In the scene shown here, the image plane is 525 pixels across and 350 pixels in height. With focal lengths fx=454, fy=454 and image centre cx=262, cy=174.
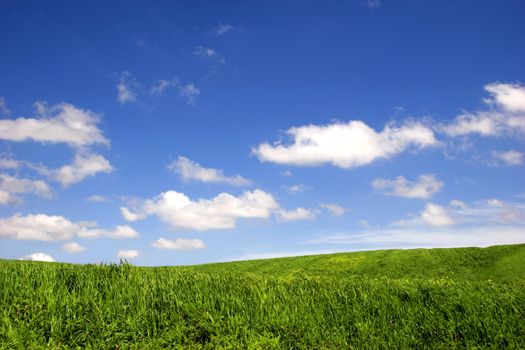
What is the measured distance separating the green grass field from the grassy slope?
49.9 ft

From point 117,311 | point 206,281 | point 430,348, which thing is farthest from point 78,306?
point 430,348

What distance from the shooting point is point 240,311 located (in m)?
10.7

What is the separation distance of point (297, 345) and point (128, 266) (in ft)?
17.8

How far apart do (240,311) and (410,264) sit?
2263 cm

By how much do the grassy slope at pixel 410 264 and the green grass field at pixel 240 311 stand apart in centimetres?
1520

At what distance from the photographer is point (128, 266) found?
497 inches

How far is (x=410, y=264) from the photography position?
30578 millimetres

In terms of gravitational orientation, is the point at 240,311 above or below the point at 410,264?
below

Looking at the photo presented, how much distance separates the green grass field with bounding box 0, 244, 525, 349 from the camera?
9.64m

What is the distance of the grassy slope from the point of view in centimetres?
2819

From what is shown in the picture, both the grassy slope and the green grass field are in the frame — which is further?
the grassy slope

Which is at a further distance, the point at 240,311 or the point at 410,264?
the point at 410,264

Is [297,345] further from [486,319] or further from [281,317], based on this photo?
[486,319]

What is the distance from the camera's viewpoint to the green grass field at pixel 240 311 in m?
9.64
